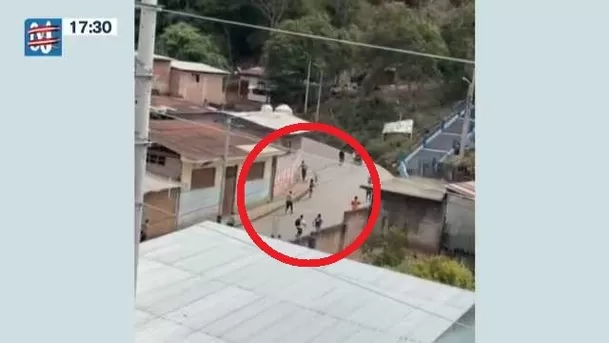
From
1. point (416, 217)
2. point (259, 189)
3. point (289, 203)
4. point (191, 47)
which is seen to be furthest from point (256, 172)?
point (416, 217)

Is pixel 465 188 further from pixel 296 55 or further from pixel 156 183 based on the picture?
pixel 156 183

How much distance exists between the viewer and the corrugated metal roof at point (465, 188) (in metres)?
2.16

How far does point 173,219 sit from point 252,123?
447 millimetres

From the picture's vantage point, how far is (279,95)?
7.36 feet

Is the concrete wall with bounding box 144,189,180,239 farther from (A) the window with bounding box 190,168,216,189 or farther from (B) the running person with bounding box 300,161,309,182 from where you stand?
(B) the running person with bounding box 300,161,309,182

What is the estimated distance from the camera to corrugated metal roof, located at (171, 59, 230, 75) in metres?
2.24

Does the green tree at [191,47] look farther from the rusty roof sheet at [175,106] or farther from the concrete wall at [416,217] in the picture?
the concrete wall at [416,217]

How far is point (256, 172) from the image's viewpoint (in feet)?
7.45

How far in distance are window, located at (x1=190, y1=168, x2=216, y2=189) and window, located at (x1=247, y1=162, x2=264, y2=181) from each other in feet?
0.42

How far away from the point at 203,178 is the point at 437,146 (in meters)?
0.79

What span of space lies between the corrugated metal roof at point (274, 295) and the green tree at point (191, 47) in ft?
1.88
